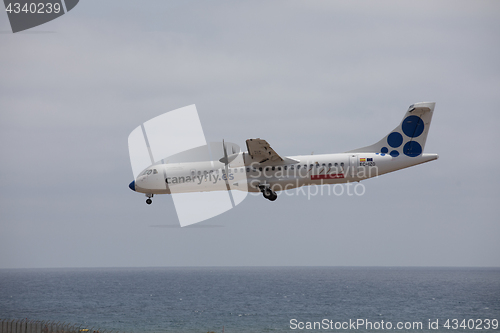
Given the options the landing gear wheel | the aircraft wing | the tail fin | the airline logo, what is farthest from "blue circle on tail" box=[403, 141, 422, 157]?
the landing gear wheel

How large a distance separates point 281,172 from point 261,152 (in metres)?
2.11

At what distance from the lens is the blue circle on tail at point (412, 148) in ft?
111

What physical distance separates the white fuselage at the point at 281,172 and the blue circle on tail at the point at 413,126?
1.77 metres

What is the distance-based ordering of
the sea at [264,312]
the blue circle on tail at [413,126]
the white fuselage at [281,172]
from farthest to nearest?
the sea at [264,312] < the blue circle on tail at [413,126] < the white fuselage at [281,172]

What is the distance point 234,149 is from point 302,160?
4889 mm

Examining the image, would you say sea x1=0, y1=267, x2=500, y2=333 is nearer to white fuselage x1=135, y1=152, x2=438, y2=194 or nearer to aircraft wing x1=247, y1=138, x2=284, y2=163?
white fuselage x1=135, y1=152, x2=438, y2=194

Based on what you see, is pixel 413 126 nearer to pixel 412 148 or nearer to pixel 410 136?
pixel 410 136

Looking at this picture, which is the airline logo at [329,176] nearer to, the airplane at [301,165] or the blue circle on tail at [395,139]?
the airplane at [301,165]

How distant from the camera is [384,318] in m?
114

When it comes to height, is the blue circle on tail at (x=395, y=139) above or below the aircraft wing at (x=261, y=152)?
above

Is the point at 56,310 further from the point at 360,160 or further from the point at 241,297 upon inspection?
the point at 360,160

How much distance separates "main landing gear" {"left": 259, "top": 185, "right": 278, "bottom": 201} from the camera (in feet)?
111

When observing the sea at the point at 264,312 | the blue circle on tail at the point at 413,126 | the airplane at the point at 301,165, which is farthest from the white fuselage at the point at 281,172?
the sea at the point at 264,312

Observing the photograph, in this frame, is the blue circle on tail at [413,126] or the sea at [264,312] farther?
the sea at [264,312]
